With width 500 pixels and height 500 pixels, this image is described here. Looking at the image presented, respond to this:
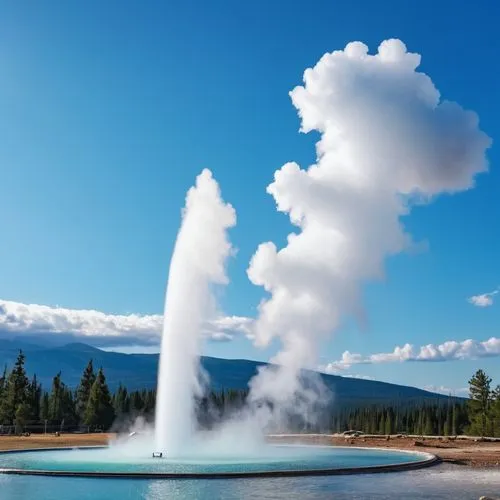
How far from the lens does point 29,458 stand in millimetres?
42969

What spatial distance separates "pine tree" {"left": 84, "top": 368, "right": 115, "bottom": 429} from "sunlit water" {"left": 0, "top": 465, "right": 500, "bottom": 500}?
62055 mm

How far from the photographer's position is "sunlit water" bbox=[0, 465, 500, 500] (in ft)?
83.3

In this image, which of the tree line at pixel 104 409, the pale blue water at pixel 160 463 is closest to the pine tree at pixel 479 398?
the tree line at pixel 104 409

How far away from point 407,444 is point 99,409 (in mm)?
46825

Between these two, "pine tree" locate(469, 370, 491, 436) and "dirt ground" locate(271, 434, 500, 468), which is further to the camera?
"pine tree" locate(469, 370, 491, 436)

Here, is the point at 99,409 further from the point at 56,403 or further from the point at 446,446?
the point at 446,446

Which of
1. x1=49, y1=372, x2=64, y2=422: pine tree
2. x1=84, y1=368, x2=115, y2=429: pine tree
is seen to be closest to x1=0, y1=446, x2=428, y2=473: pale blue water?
x1=84, y1=368, x2=115, y2=429: pine tree

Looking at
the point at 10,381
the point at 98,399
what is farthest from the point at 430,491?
the point at 10,381

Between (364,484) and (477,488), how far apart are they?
15.4ft

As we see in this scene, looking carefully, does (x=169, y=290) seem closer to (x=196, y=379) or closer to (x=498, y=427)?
(x=196, y=379)

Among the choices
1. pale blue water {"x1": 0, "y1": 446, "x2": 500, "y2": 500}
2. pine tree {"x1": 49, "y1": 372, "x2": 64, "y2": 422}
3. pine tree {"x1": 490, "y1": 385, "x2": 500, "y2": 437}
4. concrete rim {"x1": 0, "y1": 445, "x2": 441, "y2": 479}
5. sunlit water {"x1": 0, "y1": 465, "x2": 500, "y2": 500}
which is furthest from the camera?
pine tree {"x1": 49, "y1": 372, "x2": 64, "y2": 422}

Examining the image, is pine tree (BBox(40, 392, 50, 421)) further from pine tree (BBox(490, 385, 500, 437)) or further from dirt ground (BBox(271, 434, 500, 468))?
pine tree (BBox(490, 385, 500, 437))

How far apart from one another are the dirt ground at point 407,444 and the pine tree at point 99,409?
75.8 ft

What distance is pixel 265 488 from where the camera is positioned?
27641mm
